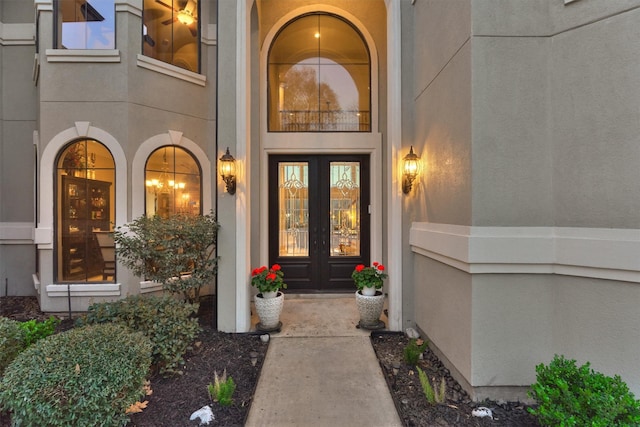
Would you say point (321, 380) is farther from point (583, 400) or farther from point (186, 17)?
point (186, 17)

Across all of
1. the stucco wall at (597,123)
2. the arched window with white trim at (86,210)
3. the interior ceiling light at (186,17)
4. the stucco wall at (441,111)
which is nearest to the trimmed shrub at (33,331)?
the arched window with white trim at (86,210)

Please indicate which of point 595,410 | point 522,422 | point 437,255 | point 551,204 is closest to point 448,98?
point 551,204

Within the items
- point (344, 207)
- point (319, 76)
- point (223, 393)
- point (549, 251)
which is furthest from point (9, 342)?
point (319, 76)

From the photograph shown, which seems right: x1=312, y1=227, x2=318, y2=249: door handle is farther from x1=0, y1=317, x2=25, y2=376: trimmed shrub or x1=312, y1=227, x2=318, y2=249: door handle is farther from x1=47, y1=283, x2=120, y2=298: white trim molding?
x1=0, y1=317, x2=25, y2=376: trimmed shrub

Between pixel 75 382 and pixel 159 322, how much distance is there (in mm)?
1009

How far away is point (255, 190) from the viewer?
5742mm

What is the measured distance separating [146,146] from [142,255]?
215cm

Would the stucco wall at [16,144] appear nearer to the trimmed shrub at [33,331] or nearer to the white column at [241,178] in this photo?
the trimmed shrub at [33,331]

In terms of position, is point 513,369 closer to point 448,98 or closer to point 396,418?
point 396,418

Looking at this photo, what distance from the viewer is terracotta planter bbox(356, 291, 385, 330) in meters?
4.32

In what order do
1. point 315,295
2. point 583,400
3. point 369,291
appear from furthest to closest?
point 315,295
point 369,291
point 583,400

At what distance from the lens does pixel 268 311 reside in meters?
4.27

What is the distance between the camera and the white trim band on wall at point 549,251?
2373 mm

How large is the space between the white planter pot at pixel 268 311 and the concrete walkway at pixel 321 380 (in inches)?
6.5
